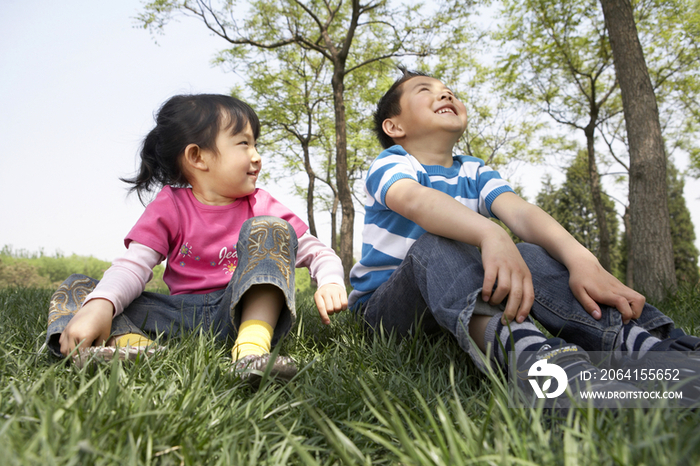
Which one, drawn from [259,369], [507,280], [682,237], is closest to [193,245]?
[259,369]

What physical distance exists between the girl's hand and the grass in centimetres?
12

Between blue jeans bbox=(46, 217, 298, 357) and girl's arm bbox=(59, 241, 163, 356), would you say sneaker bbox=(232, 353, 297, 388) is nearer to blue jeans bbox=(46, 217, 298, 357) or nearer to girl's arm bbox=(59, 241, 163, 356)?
blue jeans bbox=(46, 217, 298, 357)

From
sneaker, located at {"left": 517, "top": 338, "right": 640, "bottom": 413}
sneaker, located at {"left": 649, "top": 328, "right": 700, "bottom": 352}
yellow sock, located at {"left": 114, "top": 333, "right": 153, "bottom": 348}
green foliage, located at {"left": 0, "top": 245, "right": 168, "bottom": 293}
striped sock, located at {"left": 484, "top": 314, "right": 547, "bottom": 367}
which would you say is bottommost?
green foliage, located at {"left": 0, "top": 245, "right": 168, "bottom": 293}

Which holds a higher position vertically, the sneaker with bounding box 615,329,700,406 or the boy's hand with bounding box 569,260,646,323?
the boy's hand with bounding box 569,260,646,323

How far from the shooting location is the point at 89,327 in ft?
4.73

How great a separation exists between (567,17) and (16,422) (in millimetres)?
11203

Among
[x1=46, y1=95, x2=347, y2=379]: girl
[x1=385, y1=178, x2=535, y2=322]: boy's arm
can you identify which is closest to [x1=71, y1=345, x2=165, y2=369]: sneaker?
[x1=46, y1=95, x2=347, y2=379]: girl

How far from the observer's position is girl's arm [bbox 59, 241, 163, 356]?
4.63 feet

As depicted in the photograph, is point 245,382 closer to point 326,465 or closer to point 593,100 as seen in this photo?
point 326,465

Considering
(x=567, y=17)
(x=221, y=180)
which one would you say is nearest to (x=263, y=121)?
(x=567, y=17)

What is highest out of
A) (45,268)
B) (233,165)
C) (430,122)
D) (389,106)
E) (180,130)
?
(389,106)

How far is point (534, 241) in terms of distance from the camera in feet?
5.52

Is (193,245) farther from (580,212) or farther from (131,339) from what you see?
(580,212)

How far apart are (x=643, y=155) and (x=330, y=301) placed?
4200 millimetres
